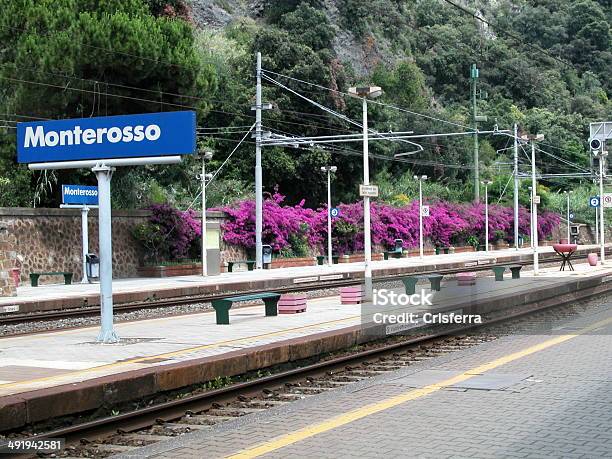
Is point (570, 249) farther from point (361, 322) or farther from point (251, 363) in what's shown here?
Result: point (251, 363)

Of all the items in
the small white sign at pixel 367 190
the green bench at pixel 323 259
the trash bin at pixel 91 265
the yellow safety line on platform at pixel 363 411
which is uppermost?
the small white sign at pixel 367 190

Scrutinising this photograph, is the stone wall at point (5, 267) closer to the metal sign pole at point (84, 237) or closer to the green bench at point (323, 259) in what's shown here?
the metal sign pole at point (84, 237)

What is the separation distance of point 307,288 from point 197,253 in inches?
462

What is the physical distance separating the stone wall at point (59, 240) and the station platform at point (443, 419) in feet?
68.3

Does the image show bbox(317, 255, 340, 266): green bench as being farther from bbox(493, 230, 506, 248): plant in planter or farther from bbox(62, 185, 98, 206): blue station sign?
bbox(493, 230, 506, 248): plant in planter

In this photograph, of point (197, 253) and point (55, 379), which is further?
point (197, 253)

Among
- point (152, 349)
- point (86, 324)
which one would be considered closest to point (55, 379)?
point (152, 349)

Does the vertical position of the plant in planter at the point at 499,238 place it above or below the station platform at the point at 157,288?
above

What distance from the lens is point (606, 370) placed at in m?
10.8

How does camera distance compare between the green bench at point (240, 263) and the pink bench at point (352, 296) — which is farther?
the green bench at point (240, 263)

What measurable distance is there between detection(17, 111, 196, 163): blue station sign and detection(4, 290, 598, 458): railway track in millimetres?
3687

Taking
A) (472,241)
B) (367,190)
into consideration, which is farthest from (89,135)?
(472,241)

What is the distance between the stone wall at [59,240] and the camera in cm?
2969

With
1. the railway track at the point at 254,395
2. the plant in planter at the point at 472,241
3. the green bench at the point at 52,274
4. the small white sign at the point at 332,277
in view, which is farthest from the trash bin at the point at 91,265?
the plant in planter at the point at 472,241
